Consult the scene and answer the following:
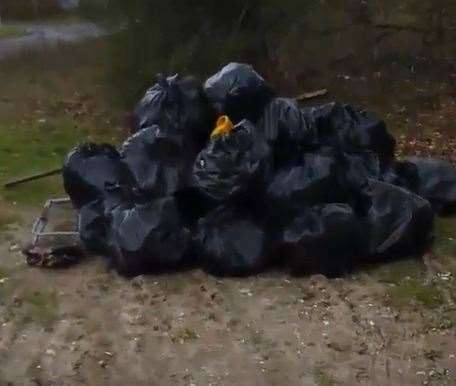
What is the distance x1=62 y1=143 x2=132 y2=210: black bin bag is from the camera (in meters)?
5.75

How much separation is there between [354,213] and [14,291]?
73.9 inches

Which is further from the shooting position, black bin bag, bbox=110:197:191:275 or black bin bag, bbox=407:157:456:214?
black bin bag, bbox=407:157:456:214

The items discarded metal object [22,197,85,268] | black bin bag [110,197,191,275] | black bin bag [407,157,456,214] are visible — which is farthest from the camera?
black bin bag [407,157,456,214]

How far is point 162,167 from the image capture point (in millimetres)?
5438

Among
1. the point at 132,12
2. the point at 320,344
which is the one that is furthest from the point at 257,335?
the point at 132,12

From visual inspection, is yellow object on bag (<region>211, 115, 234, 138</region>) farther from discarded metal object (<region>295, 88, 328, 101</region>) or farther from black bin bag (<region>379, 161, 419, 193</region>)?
discarded metal object (<region>295, 88, 328, 101</region>)

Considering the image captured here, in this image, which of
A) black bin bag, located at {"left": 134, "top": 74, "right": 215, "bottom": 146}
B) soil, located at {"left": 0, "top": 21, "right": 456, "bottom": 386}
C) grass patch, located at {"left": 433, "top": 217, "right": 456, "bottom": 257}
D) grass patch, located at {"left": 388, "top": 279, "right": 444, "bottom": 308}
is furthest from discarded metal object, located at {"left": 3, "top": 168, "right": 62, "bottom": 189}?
grass patch, located at {"left": 388, "top": 279, "right": 444, "bottom": 308}

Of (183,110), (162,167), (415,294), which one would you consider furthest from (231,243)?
(415,294)

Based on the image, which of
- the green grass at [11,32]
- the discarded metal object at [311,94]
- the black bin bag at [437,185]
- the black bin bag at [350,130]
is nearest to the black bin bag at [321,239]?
the black bin bag at [350,130]

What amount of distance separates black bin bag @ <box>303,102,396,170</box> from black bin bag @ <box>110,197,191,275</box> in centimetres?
97

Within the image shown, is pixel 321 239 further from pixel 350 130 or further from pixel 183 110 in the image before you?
pixel 183 110

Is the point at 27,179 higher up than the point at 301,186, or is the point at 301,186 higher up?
the point at 301,186

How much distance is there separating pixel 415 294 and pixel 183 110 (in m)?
1.59

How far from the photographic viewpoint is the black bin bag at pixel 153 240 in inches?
211
